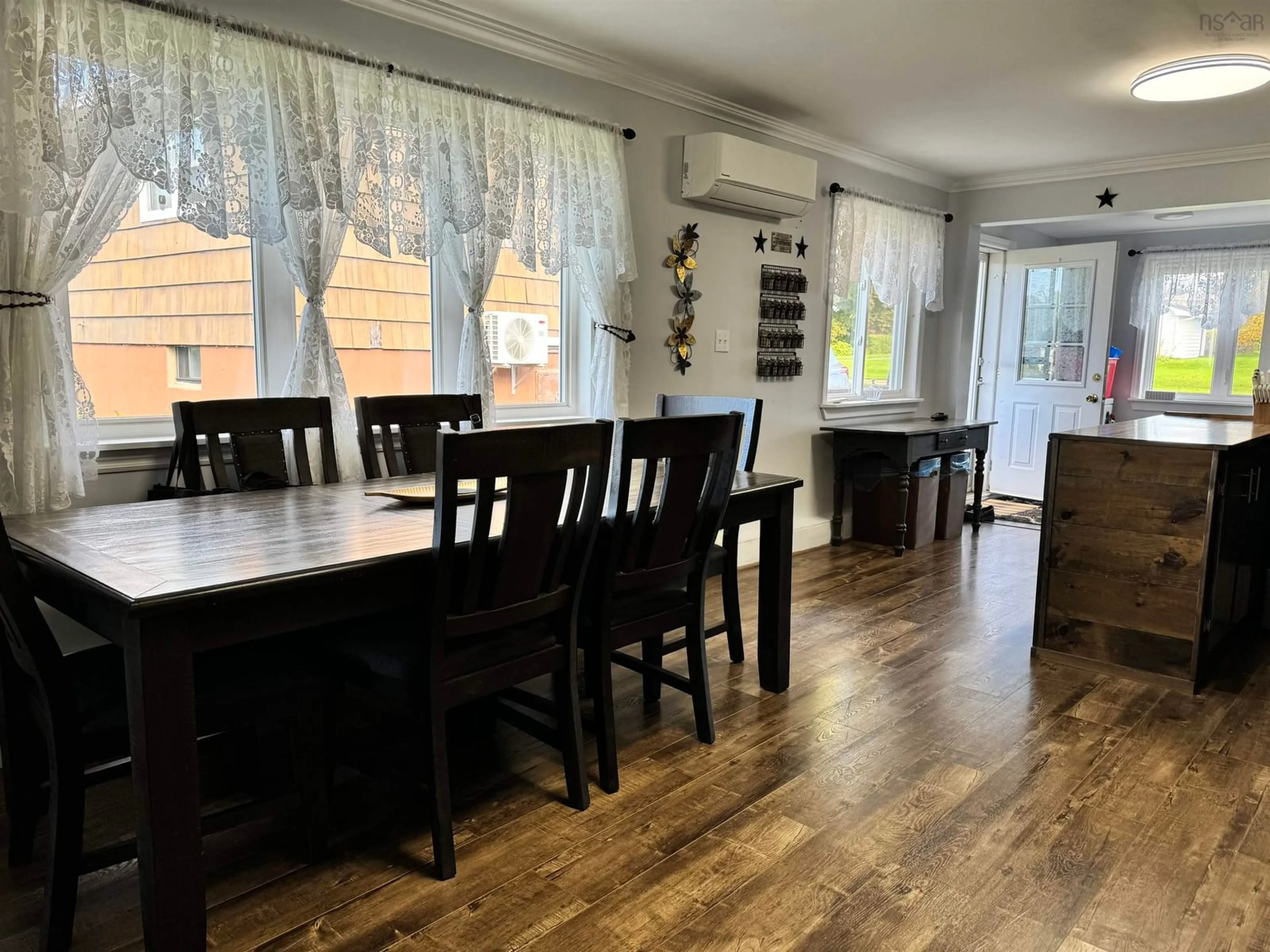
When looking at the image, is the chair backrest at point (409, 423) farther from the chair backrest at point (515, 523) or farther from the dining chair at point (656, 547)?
the chair backrest at point (515, 523)

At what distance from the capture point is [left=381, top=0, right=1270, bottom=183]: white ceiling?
123 inches

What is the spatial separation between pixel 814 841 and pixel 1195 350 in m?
6.69

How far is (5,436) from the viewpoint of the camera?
233 centimetres

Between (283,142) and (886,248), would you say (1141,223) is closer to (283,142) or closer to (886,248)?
(886,248)

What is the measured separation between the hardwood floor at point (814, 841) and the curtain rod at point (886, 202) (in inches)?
121

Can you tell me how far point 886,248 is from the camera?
546cm

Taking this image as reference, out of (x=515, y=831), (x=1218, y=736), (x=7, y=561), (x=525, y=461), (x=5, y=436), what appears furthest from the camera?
(x=1218, y=736)

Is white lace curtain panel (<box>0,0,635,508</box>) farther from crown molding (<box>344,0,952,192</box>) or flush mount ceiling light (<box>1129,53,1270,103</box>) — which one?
flush mount ceiling light (<box>1129,53,1270,103</box>)

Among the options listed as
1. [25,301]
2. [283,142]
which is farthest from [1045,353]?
[25,301]

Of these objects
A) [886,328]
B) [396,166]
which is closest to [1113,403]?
[886,328]

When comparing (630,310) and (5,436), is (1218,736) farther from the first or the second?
(5,436)

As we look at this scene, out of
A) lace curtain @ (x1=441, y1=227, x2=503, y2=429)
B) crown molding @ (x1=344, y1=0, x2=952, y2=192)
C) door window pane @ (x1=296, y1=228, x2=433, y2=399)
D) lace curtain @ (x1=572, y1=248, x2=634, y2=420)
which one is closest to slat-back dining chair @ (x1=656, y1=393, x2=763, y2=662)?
lace curtain @ (x1=572, y1=248, x2=634, y2=420)

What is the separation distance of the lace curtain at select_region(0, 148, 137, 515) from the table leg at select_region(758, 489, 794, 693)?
205 cm

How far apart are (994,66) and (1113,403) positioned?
15.5ft
